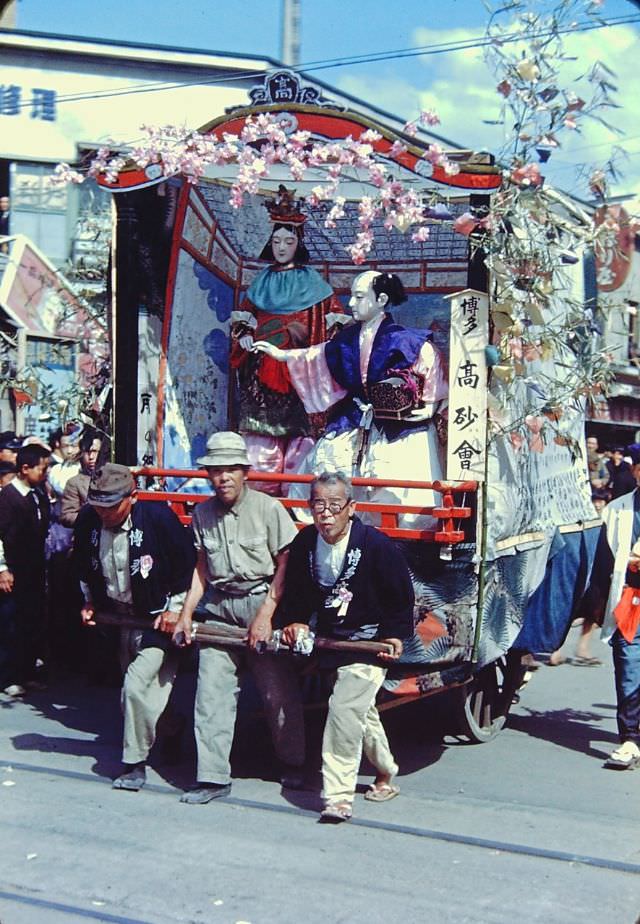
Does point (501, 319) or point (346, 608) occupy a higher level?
point (501, 319)


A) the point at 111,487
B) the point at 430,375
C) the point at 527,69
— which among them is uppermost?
the point at 527,69

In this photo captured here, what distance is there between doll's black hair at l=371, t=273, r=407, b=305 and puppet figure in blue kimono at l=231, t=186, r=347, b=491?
570mm

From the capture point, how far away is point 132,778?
6.43 m

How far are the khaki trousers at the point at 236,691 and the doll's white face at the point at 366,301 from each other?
228 centimetres

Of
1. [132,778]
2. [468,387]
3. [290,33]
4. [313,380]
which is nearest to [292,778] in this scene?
[132,778]

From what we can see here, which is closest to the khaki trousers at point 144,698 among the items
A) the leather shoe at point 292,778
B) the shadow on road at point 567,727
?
the leather shoe at point 292,778

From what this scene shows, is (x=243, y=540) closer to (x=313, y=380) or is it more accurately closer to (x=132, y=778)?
(x=132, y=778)

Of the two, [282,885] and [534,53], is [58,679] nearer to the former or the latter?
[282,885]

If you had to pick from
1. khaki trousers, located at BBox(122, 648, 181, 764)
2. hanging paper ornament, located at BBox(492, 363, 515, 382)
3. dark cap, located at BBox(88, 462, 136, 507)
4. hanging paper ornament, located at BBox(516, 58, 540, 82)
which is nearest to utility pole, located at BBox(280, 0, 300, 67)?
hanging paper ornament, located at BBox(516, 58, 540, 82)

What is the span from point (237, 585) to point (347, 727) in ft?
3.35

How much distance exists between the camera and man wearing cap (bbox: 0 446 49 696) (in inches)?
338

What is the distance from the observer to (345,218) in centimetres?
838

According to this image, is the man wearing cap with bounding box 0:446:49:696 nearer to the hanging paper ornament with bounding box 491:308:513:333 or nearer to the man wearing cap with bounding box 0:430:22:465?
the man wearing cap with bounding box 0:430:22:465

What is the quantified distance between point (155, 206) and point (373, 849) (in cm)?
458
